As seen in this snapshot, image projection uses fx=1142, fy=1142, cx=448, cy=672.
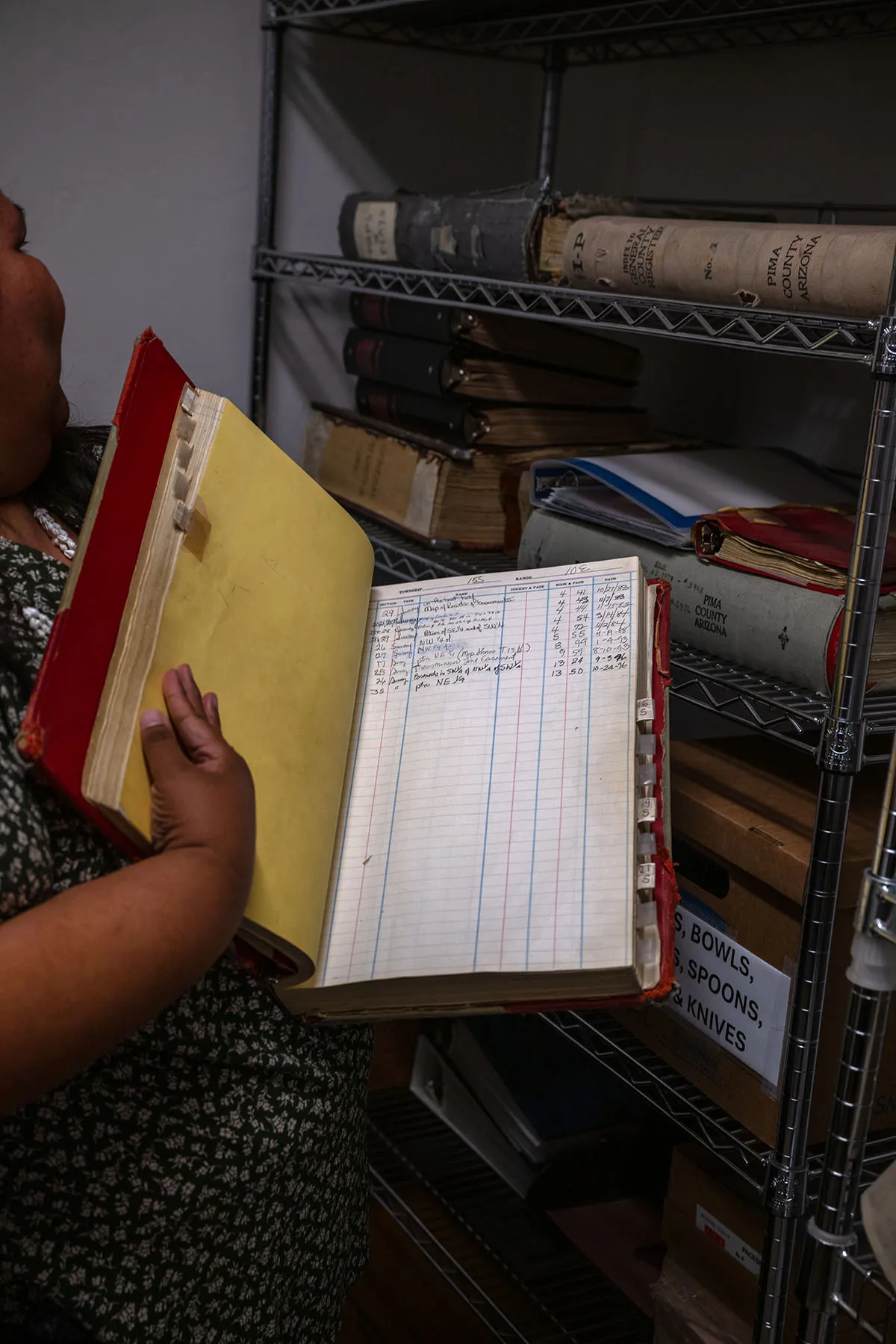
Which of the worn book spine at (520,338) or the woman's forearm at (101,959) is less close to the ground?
the worn book spine at (520,338)

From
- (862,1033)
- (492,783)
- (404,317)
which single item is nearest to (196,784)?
(492,783)

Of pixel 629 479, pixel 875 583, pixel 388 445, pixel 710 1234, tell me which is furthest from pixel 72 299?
pixel 710 1234

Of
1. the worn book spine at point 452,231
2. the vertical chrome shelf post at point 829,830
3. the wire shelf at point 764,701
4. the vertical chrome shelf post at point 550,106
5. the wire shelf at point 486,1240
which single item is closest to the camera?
the vertical chrome shelf post at point 829,830

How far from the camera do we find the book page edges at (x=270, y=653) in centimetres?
65

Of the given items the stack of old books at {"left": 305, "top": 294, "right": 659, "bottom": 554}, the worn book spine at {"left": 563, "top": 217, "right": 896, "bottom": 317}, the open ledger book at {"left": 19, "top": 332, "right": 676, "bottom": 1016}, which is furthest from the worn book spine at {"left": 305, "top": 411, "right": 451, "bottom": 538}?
the open ledger book at {"left": 19, "top": 332, "right": 676, "bottom": 1016}

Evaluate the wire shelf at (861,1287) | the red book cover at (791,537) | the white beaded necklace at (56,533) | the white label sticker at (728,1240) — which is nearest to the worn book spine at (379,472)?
the red book cover at (791,537)

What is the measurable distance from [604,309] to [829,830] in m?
0.52

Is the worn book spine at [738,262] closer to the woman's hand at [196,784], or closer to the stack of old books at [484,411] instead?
the stack of old books at [484,411]

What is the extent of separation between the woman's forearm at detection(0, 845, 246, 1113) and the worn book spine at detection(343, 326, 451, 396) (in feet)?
3.02

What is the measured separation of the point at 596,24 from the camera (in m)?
1.48

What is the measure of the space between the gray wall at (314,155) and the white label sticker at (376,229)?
22 cm

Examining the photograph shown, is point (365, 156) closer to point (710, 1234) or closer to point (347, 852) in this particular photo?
point (347, 852)

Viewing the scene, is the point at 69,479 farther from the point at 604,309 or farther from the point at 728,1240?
the point at 728,1240

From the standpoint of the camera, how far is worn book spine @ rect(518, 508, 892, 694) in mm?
898
